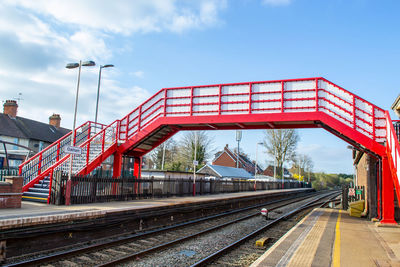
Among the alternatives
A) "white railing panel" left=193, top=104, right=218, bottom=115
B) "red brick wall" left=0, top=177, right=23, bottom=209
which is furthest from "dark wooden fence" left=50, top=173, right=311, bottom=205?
"white railing panel" left=193, top=104, right=218, bottom=115

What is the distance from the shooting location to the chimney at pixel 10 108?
134ft

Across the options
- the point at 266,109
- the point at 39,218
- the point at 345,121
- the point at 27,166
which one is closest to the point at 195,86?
the point at 266,109

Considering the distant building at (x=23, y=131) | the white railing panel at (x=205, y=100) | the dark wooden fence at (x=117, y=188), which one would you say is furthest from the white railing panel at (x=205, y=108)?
the distant building at (x=23, y=131)

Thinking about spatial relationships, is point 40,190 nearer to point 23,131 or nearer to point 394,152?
point 394,152

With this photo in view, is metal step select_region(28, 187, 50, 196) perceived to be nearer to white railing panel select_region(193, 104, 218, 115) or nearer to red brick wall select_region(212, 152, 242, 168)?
white railing panel select_region(193, 104, 218, 115)

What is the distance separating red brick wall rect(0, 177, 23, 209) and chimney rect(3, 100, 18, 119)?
1372 inches

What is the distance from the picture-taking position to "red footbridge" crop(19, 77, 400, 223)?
13367 mm

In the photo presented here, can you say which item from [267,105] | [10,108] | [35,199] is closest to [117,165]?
[35,199]

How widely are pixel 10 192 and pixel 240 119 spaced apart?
9.89m

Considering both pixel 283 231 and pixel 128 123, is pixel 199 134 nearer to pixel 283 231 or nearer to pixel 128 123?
pixel 128 123

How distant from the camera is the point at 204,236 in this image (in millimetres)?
10766

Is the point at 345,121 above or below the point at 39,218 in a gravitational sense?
above

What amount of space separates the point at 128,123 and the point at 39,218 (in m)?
9.72

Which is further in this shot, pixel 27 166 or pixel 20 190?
pixel 27 166
